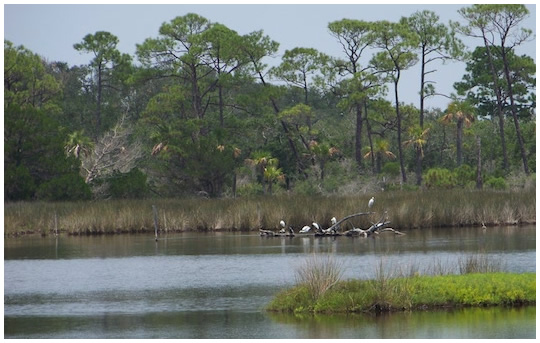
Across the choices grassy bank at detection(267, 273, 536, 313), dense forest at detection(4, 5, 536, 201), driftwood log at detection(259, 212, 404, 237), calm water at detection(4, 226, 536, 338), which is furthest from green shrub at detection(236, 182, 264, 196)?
grassy bank at detection(267, 273, 536, 313)

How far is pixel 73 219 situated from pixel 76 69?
1331 inches

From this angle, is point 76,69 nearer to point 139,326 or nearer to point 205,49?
point 205,49

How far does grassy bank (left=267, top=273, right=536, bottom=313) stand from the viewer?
58.6 ft

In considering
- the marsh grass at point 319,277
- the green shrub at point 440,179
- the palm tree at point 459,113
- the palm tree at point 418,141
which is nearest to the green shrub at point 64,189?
the green shrub at point 440,179

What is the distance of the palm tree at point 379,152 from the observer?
59656 mm

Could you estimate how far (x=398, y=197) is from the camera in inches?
1569

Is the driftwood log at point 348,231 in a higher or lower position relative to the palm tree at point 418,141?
lower

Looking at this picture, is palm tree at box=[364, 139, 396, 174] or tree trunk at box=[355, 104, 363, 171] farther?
palm tree at box=[364, 139, 396, 174]

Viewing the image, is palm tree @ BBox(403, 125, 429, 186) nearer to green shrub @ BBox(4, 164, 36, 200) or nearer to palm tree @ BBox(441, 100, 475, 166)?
palm tree @ BBox(441, 100, 475, 166)

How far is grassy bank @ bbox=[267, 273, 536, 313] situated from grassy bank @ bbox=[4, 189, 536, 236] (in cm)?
1949

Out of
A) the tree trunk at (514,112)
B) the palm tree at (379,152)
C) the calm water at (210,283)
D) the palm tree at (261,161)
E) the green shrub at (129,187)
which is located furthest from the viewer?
the palm tree at (379,152)

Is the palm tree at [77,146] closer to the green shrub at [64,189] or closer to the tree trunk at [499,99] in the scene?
the green shrub at [64,189]

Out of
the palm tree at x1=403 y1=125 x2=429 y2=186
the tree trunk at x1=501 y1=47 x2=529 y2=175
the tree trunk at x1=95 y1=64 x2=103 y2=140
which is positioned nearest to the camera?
the tree trunk at x1=501 y1=47 x2=529 y2=175

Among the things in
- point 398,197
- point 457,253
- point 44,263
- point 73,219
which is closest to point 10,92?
point 73,219
